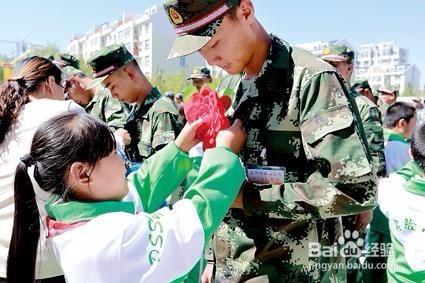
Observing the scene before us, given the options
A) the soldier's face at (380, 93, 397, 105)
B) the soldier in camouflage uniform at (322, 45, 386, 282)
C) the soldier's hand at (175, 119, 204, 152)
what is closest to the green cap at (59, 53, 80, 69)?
the soldier in camouflage uniform at (322, 45, 386, 282)

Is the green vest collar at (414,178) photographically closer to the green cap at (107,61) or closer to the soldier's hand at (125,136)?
the soldier's hand at (125,136)

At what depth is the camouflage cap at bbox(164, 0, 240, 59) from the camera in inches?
56.7

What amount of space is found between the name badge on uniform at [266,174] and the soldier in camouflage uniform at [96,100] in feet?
8.06

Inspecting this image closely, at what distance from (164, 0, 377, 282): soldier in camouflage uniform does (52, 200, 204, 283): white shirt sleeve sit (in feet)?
0.81

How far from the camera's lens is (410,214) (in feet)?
7.19

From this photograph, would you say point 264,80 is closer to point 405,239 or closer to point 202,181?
point 202,181

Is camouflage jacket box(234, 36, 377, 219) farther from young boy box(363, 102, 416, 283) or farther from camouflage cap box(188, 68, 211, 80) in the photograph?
camouflage cap box(188, 68, 211, 80)

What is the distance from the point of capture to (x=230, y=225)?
1708 millimetres

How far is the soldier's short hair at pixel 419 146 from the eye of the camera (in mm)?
2221

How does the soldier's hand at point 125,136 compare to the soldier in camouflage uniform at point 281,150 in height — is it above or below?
below

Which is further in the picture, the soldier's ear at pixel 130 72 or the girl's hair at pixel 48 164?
the soldier's ear at pixel 130 72

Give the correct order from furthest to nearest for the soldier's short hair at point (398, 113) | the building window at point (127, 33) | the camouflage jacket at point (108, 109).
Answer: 1. the building window at point (127, 33)
2. the soldier's short hair at point (398, 113)
3. the camouflage jacket at point (108, 109)

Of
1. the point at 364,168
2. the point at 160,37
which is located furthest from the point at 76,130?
the point at 160,37

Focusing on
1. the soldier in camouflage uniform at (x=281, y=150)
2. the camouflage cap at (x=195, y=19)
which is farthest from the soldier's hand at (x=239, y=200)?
the camouflage cap at (x=195, y=19)
